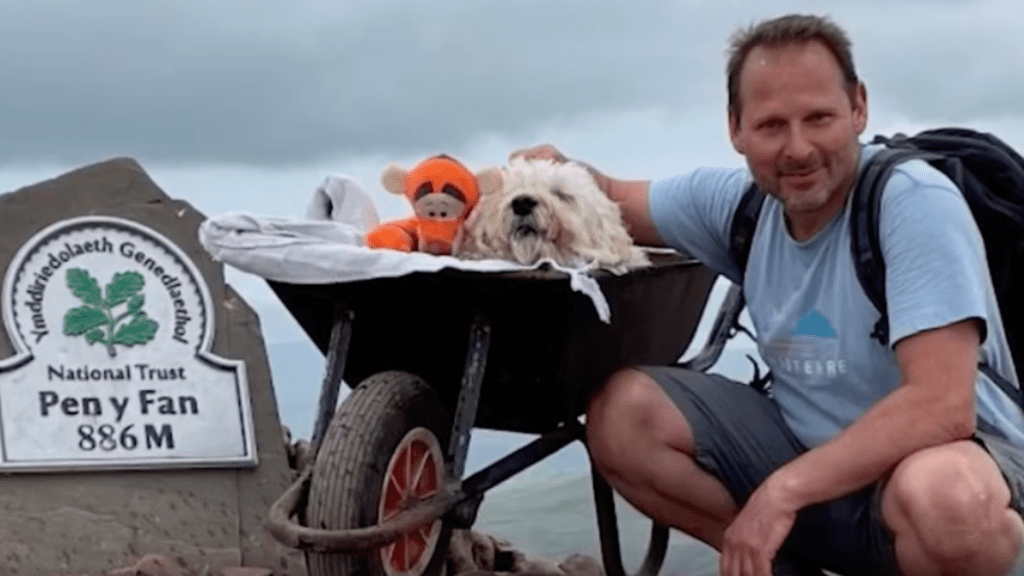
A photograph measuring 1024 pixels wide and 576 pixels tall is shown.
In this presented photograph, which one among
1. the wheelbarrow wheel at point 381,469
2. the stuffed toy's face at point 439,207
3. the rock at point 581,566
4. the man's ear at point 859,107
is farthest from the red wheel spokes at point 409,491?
the rock at point 581,566

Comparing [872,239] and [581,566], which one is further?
[581,566]

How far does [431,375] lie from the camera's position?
13.4 ft

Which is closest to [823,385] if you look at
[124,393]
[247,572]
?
[247,572]

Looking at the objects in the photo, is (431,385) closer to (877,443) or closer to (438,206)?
(438,206)

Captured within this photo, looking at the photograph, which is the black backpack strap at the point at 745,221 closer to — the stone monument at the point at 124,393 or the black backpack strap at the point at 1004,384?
the black backpack strap at the point at 1004,384

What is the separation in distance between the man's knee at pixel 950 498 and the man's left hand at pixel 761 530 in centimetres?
24

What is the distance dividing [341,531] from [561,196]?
0.92m

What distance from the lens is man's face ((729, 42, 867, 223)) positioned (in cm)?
349

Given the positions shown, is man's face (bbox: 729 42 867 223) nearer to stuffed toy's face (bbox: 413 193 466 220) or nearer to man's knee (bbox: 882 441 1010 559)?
man's knee (bbox: 882 441 1010 559)

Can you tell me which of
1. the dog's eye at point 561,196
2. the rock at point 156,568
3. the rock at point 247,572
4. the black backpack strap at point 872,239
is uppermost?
the dog's eye at point 561,196

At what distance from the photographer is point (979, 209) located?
3.62 m

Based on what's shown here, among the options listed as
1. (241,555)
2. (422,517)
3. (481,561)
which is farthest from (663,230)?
(241,555)

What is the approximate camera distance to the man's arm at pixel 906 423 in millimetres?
3287

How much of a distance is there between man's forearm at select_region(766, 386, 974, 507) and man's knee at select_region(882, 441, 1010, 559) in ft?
0.11
